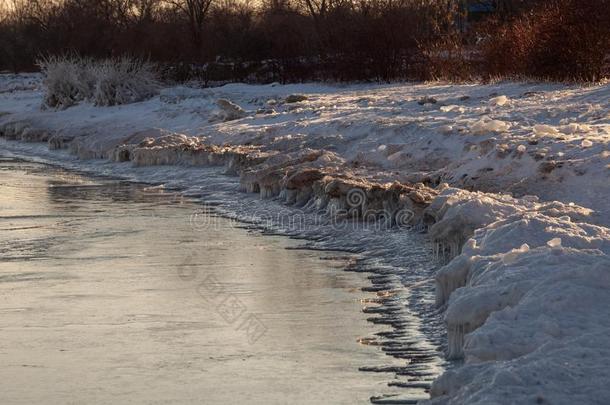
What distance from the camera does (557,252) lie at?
264 inches

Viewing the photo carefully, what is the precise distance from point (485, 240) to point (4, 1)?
94.3m

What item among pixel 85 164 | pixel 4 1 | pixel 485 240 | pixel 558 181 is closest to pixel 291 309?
pixel 485 240

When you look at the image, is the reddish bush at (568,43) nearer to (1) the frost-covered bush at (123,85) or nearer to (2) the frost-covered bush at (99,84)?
(1) the frost-covered bush at (123,85)

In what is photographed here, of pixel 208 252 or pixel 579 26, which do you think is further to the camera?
pixel 579 26

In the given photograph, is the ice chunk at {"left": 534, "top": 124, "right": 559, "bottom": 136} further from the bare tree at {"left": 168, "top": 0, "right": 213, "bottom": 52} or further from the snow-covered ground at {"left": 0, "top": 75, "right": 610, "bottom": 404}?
the bare tree at {"left": 168, "top": 0, "right": 213, "bottom": 52}

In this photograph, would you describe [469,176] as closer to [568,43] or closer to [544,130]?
[544,130]

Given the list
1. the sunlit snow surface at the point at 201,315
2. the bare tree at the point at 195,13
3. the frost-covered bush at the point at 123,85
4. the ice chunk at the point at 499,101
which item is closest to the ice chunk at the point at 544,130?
the sunlit snow surface at the point at 201,315

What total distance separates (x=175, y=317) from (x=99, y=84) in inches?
974

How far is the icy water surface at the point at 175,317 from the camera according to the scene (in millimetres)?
5996

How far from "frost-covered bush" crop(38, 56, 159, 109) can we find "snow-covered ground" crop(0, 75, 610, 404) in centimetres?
146

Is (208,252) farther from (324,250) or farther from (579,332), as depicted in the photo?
(579,332)

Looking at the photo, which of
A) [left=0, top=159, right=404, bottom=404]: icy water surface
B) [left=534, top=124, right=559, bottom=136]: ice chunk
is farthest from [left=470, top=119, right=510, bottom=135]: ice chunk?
[left=0, top=159, right=404, bottom=404]: icy water surface

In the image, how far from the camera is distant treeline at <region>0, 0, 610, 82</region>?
19609mm

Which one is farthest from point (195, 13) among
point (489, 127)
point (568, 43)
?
point (489, 127)
